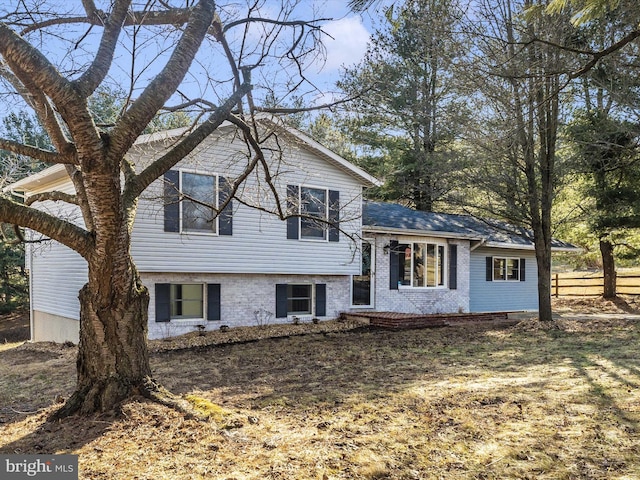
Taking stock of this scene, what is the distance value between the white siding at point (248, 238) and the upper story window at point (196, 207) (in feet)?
0.50

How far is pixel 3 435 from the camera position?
460 cm

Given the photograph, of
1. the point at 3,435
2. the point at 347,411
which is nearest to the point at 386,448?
the point at 347,411

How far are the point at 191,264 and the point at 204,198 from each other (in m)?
1.59

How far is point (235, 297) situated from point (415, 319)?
5.12 metres

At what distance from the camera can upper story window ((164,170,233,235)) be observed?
36.5 feet

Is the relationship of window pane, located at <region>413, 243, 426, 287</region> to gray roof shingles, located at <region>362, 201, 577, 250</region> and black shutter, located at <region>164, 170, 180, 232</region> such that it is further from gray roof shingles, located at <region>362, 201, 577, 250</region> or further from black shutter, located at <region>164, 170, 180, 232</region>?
black shutter, located at <region>164, 170, 180, 232</region>

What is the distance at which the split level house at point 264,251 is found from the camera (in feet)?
36.5

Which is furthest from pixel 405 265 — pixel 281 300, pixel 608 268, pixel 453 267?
pixel 608 268

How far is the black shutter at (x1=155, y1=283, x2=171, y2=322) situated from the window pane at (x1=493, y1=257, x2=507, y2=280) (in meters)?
12.4

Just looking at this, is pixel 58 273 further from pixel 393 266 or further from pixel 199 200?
pixel 393 266

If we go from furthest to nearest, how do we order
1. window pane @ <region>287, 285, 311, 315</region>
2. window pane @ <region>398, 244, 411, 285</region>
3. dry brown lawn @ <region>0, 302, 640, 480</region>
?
window pane @ <region>398, 244, 411, 285</region> → window pane @ <region>287, 285, 311, 315</region> → dry brown lawn @ <region>0, 302, 640, 480</region>

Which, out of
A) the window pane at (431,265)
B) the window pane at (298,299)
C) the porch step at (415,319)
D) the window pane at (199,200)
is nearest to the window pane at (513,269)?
the porch step at (415,319)

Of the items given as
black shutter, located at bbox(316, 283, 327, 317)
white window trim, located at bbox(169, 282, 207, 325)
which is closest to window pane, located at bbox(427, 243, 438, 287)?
black shutter, located at bbox(316, 283, 327, 317)

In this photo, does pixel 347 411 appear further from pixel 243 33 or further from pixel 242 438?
pixel 243 33
